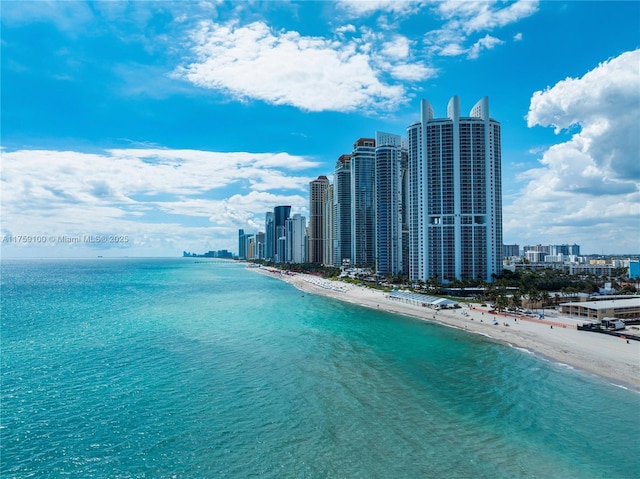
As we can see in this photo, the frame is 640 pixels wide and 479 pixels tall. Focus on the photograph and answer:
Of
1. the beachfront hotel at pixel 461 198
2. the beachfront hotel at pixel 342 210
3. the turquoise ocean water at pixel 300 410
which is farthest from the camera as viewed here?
the beachfront hotel at pixel 342 210

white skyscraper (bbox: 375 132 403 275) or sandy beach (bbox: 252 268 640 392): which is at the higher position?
white skyscraper (bbox: 375 132 403 275)

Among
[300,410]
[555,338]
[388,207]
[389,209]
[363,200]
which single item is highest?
[363,200]

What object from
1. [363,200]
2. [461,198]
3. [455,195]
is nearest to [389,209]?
[363,200]

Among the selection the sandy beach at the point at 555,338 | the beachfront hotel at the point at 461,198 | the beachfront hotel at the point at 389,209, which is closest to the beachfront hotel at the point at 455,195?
the beachfront hotel at the point at 461,198

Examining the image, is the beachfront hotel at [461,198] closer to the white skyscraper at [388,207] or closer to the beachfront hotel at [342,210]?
the white skyscraper at [388,207]

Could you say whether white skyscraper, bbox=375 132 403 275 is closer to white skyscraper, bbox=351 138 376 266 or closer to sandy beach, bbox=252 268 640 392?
white skyscraper, bbox=351 138 376 266

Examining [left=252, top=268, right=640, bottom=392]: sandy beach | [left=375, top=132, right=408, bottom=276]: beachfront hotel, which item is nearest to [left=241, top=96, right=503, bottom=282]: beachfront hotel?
[left=375, top=132, right=408, bottom=276]: beachfront hotel

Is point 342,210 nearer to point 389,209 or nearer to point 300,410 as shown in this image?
point 389,209
